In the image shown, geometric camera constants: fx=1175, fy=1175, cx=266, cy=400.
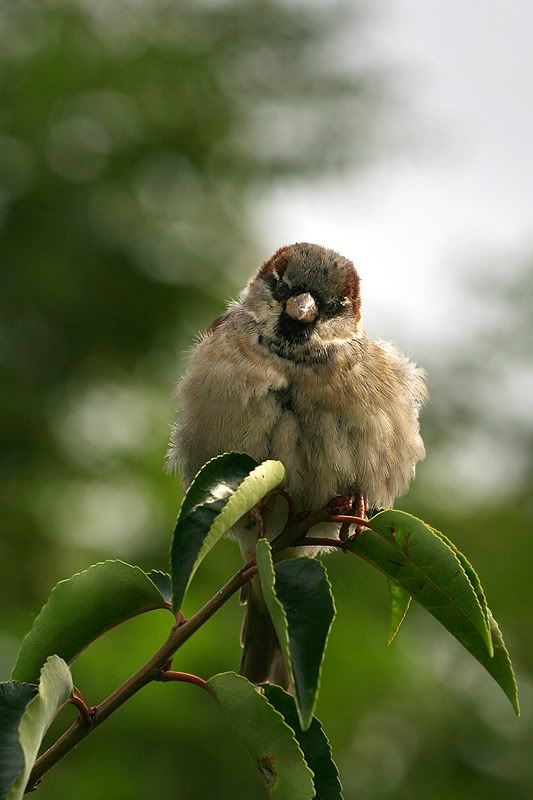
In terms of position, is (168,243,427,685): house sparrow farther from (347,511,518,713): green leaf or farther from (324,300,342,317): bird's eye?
(347,511,518,713): green leaf

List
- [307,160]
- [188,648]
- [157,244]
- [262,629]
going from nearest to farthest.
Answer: [262,629], [188,648], [157,244], [307,160]

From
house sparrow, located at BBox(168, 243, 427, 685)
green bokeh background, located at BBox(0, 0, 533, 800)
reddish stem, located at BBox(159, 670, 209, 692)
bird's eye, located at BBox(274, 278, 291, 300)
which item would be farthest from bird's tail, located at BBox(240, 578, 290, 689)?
green bokeh background, located at BBox(0, 0, 533, 800)

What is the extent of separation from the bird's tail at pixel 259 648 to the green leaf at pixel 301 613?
123 cm

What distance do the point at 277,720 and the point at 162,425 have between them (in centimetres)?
549

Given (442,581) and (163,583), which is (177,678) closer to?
(163,583)

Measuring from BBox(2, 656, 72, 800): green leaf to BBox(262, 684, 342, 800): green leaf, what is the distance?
279 mm

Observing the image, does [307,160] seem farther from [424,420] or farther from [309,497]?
[309,497]

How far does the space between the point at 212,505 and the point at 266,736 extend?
296 millimetres

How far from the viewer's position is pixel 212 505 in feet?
4.77

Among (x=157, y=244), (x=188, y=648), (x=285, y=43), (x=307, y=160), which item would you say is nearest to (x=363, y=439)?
(x=188, y=648)

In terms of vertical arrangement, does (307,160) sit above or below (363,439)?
above

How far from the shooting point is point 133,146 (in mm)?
8266

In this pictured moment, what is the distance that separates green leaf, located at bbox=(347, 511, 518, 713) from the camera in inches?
58.5

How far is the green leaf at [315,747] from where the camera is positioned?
146 cm
